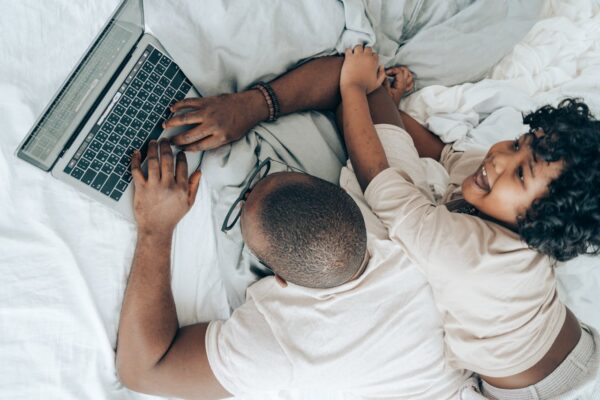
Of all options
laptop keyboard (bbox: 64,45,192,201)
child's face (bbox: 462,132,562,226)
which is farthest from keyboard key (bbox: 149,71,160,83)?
child's face (bbox: 462,132,562,226)

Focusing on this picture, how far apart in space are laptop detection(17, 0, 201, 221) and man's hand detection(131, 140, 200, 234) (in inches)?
0.9

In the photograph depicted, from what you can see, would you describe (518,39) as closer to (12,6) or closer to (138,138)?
(138,138)

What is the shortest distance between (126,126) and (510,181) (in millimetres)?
779

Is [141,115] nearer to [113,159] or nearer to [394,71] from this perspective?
[113,159]

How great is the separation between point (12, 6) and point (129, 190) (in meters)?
0.47

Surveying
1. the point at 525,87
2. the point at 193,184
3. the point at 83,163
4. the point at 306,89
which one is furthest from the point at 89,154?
the point at 525,87

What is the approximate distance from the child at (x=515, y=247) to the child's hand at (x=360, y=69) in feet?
0.97

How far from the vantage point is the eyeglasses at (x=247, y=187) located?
40.9 inches

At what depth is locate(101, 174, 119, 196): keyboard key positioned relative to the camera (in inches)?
37.7

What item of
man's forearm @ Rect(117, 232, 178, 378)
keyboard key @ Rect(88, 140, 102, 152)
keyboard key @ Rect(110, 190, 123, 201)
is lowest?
man's forearm @ Rect(117, 232, 178, 378)

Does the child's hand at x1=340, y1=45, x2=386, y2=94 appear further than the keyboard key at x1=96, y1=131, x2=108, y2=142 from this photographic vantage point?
Yes

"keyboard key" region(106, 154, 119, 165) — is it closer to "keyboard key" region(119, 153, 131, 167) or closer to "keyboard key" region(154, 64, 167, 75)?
"keyboard key" region(119, 153, 131, 167)

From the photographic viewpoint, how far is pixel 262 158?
1146 millimetres

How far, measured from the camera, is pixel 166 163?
3.25 feet
